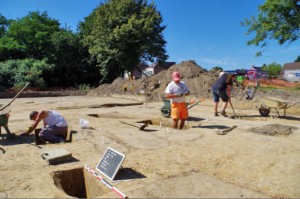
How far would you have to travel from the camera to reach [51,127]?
23.5 ft

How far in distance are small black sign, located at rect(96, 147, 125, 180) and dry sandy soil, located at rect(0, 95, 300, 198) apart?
18 cm

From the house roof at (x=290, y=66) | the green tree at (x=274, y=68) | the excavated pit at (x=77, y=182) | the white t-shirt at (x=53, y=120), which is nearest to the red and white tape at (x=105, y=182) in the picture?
the excavated pit at (x=77, y=182)

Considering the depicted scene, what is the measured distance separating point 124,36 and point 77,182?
21.5 metres

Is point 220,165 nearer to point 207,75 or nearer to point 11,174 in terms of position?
point 11,174

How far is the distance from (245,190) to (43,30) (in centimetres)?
2910

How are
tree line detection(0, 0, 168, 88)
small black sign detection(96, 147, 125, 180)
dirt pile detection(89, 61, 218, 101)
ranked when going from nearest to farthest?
1. small black sign detection(96, 147, 125, 180)
2. dirt pile detection(89, 61, 218, 101)
3. tree line detection(0, 0, 168, 88)

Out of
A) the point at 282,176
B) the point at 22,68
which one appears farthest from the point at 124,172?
the point at 22,68

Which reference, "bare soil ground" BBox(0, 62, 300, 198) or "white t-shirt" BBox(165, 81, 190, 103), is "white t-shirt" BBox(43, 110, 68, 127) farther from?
"white t-shirt" BBox(165, 81, 190, 103)

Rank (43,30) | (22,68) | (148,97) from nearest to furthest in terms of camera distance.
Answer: (148,97) < (22,68) < (43,30)

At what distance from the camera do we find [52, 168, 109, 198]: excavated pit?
446 cm

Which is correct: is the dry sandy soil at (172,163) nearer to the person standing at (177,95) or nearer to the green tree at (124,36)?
the person standing at (177,95)

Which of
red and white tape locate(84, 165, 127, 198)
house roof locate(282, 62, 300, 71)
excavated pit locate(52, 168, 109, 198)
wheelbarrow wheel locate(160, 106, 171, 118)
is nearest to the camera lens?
red and white tape locate(84, 165, 127, 198)

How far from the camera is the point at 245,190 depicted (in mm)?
3979

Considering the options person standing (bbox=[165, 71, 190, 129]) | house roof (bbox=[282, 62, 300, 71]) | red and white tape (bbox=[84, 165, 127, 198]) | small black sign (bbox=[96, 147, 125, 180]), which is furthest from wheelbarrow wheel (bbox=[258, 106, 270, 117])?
house roof (bbox=[282, 62, 300, 71])
